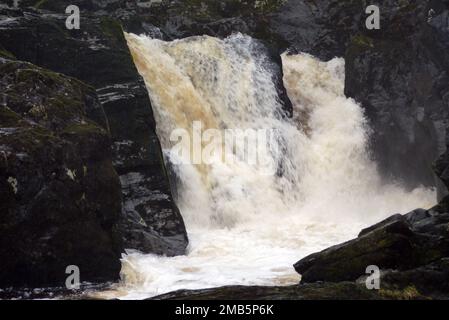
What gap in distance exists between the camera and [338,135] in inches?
1188

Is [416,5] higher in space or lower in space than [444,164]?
higher

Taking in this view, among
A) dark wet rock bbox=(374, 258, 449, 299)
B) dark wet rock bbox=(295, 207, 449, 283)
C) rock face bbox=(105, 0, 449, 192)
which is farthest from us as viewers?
rock face bbox=(105, 0, 449, 192)

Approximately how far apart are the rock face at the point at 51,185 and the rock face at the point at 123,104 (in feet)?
8.76

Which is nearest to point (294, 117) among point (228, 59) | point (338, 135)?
point (338, 135)

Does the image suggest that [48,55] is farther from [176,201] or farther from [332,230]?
[332,230]

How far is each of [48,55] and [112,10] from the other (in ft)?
39.9

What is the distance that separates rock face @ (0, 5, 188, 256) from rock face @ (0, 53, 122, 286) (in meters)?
2.67

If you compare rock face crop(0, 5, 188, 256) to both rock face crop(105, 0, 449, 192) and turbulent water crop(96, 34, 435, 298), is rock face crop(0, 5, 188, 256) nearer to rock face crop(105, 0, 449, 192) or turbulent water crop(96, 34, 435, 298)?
turbulent water crop(96, 34, 435, 298)

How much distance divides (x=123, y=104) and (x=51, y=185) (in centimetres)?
743

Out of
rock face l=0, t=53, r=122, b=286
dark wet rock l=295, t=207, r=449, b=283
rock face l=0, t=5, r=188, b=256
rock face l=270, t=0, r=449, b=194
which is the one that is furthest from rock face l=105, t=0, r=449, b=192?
rock face l=0, t=53, r=122, b=286

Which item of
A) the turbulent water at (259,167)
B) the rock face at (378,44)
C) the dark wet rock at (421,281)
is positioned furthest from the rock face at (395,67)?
the dark wet rock at (421,281)

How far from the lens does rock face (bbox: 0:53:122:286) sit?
14305 mm

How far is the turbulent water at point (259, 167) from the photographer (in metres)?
20.1

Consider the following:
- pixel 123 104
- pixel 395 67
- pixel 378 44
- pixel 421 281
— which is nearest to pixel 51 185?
pixel 123 104
